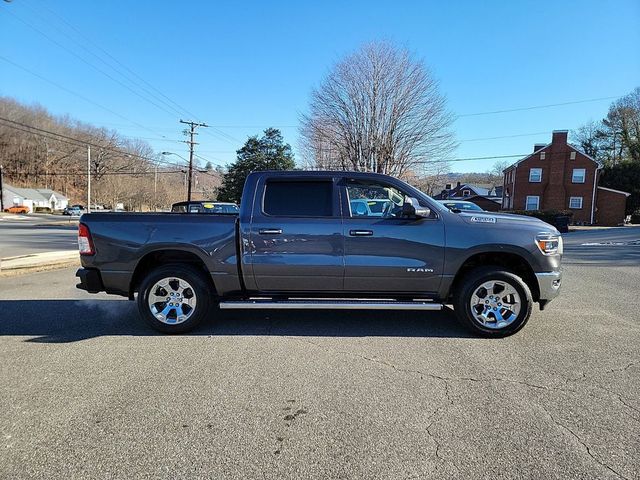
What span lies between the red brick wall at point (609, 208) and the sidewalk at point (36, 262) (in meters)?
47.1

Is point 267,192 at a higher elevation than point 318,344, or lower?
higher

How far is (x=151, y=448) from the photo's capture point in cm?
264

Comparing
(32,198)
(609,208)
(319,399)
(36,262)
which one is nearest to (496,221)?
(319,399)

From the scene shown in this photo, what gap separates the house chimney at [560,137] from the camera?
134 ft

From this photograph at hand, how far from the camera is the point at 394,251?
4.84m

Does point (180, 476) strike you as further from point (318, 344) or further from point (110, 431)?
point (318, 344)

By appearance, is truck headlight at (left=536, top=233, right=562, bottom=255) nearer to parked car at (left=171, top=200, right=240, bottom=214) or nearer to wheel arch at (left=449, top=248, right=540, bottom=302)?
wheel arch at (left=449, top=248, right=540, bottom=302)

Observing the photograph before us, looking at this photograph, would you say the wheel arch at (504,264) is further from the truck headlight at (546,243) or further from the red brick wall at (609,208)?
the red brick wall at (609,208)

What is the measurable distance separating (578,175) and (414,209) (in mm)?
44798

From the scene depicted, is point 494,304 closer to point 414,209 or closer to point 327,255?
point 414,209

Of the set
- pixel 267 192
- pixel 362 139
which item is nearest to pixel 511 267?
pixel 267 192

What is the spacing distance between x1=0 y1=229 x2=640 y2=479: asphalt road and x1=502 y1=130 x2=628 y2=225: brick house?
1661 inches

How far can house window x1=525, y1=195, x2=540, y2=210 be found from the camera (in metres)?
42.9

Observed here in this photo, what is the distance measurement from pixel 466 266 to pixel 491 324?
0.74m
